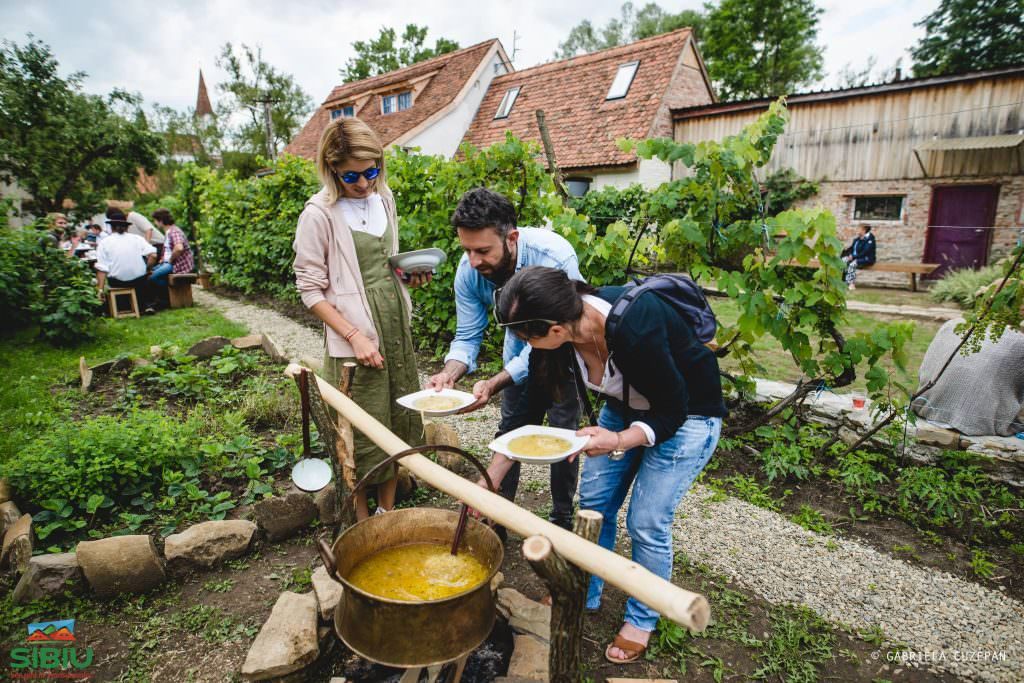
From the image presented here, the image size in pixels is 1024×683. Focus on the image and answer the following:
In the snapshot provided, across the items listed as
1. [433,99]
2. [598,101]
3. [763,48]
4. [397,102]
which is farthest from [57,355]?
[763,48]

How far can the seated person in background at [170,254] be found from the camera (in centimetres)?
889

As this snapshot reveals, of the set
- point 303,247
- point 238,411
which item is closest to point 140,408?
point 238,411

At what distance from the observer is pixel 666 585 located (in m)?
1.23

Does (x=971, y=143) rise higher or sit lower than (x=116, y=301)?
higher

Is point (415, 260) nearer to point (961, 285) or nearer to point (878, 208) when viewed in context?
point (961, 285)

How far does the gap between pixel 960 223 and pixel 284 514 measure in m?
15.9

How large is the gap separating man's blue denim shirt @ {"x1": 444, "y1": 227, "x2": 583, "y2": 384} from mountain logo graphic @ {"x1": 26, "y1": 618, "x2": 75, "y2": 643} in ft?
6.90

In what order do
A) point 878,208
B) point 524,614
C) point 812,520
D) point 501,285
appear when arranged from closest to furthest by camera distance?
point 524,614 → point 501,285 → point 812,520 → point 878,208

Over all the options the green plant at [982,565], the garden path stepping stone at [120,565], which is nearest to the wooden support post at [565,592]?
the garden path stepping stone at [120,565]

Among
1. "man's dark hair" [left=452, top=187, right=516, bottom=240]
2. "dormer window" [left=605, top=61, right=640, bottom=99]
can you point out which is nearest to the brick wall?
"dormer window" [left=605, top=61, right=640, bottom=99]

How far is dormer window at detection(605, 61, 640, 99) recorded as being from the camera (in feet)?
51.1

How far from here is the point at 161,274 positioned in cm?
888

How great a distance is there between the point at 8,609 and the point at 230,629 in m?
1.08

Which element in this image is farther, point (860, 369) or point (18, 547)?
point (860, 369)
